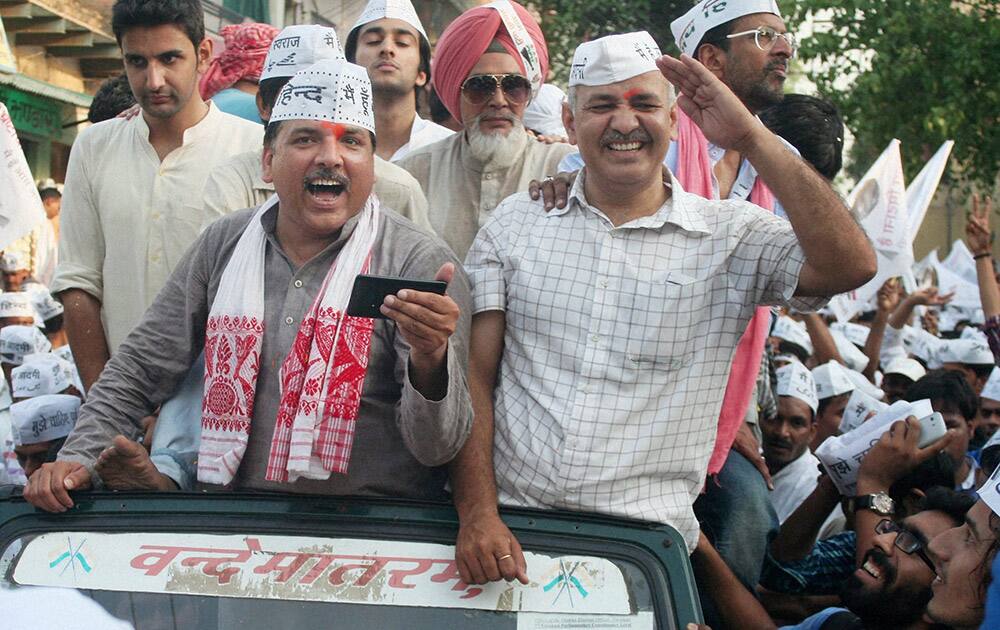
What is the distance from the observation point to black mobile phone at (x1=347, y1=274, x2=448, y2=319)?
285 cm

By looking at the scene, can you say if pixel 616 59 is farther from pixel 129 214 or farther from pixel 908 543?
pixel 129 214

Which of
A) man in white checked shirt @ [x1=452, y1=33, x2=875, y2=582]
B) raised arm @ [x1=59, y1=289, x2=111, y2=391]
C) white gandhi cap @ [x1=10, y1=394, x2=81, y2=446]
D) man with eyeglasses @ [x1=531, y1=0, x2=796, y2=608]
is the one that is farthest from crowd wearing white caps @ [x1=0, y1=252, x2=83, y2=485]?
man with eyeglasses @ [x1=531, y1=0, x2=796, y2=608]

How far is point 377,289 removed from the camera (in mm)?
2863

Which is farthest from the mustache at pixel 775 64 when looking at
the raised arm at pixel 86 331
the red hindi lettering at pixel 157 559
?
the red hindi lettering at pixel 157 559

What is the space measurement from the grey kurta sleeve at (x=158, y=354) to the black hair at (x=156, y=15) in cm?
117

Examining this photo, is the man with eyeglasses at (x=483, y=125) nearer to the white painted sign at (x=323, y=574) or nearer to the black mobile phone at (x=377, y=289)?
the black mobile phone at (x=377, y=289)

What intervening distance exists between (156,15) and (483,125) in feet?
3.86

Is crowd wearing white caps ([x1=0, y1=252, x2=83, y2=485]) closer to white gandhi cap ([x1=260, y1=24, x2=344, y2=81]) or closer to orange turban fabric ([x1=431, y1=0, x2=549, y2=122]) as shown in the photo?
white gandhi cap ([x1=260, y1=24, x2=344, y2=81])

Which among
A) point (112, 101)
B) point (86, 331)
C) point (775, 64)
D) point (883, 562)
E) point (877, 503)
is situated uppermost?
point (775, 64)

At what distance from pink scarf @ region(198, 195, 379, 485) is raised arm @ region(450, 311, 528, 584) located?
0.30m

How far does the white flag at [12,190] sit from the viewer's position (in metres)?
6.07

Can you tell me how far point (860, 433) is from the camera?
4.21m

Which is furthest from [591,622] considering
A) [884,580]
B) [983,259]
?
[983,259]

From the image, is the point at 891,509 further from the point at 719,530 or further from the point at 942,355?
the point at 942,355
